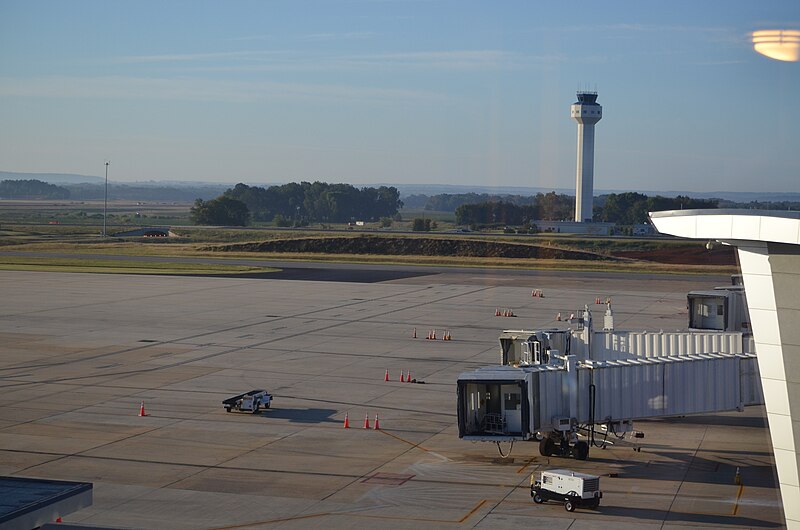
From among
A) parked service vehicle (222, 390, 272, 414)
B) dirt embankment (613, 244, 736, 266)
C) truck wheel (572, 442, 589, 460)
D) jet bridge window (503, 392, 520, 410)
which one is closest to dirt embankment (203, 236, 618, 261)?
dirt embankment (613, 244, 736, 266)

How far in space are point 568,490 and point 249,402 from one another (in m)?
17.3

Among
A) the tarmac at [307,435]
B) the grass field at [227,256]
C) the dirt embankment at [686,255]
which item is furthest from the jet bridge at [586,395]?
the dirt embankment at [686,255]

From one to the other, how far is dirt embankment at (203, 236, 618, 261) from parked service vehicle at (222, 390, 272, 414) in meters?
108

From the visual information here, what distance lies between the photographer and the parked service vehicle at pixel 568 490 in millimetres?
30109

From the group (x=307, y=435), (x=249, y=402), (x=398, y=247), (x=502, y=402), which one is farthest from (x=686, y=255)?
(x=502, y=402)

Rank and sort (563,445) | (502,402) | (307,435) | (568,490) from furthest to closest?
(307,435), (563,445), (502,402), (568,490)

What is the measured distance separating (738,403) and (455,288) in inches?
2594

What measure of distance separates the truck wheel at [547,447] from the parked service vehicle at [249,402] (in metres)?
13.3

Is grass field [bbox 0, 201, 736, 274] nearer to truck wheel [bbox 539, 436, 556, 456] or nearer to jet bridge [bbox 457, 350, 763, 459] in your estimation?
truck wheel [bbox 539, 436, 556, 456]

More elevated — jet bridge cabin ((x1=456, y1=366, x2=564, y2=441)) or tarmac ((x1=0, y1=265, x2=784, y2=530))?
jet bridge cabin ((x1=456, y1=366, x2=564, y2=441))

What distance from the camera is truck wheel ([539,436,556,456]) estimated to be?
36412 millimetres

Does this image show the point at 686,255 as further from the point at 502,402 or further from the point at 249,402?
the point at 502,402

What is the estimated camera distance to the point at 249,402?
42969mm

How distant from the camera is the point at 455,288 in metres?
103
